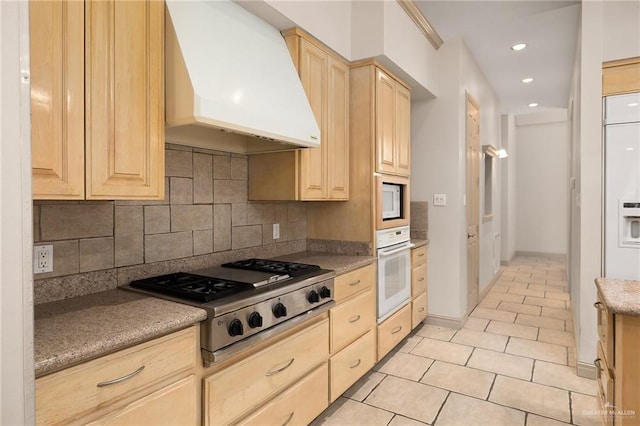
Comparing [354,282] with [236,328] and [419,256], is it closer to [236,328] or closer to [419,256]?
[236,328]

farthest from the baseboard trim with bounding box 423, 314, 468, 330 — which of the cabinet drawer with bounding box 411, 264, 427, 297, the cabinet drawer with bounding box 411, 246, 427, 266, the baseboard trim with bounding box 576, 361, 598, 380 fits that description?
the baseboard trim with bounding box 576, 361, 598, 380

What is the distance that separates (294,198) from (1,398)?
1.80 m

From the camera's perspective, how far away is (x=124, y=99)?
1.46 m

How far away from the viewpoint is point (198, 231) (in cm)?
222

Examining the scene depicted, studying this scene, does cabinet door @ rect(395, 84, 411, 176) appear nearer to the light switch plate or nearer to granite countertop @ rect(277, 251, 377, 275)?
the light switch plate

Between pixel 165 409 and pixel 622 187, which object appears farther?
pixel 622 187

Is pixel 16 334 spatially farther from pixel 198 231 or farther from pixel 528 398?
pixel 528 398

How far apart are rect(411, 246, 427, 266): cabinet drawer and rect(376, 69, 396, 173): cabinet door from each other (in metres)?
0.87

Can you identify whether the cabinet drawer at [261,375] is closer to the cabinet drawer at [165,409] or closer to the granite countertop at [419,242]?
the cabinet drawer at [165,409]

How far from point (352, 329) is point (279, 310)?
0.89 m

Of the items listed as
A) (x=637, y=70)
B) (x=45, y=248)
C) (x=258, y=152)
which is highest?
(x=637, y=70)

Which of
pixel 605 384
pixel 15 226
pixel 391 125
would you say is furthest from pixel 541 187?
pixel 15 226

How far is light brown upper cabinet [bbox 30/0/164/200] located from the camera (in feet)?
3.99

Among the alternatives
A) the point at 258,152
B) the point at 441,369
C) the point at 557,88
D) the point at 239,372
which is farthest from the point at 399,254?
the point at 557,88
